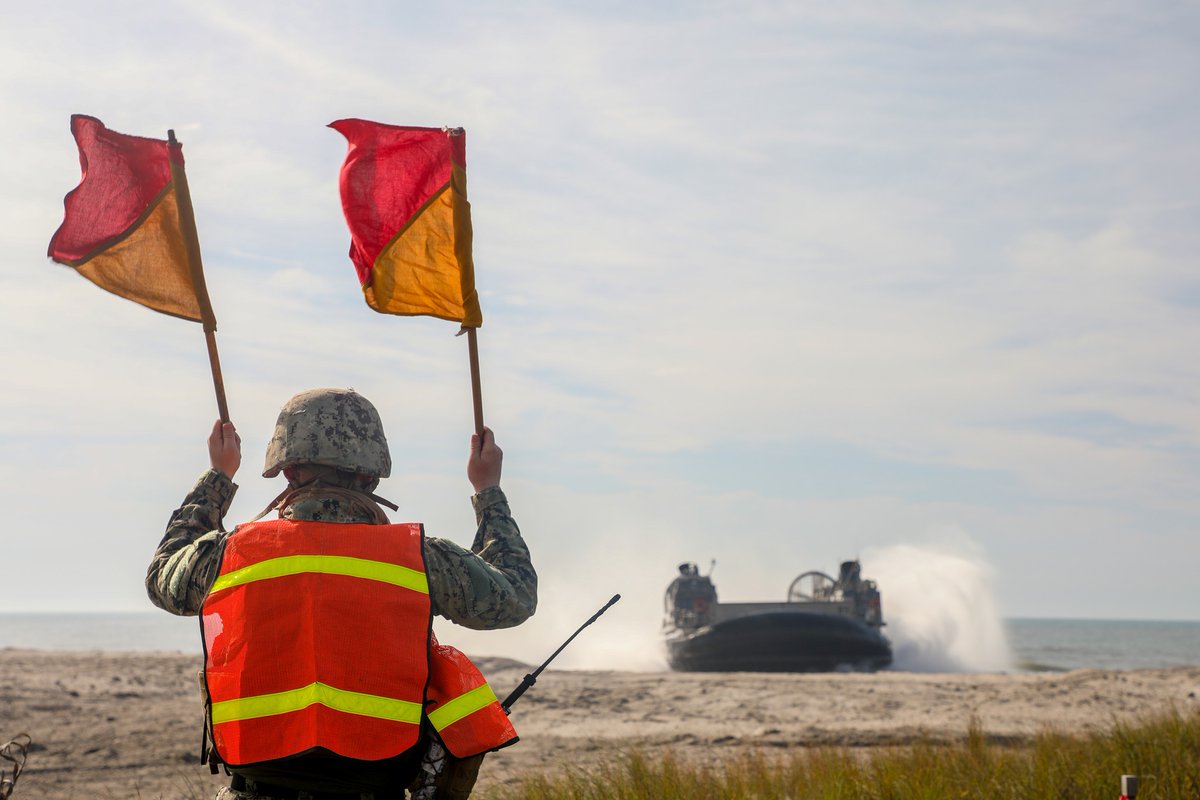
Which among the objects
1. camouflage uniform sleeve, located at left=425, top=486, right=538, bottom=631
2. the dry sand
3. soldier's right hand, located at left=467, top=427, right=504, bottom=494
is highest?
soldier's right hand, located at left=467, top=427, right=504, bottom=494

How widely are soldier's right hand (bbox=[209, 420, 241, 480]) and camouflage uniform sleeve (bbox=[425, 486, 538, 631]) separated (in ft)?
2.13

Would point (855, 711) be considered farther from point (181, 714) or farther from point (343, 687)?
point (343, 687)

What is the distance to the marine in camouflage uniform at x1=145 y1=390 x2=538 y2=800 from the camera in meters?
3.17

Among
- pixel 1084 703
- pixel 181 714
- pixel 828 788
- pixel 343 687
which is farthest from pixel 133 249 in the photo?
pixel 1084 703

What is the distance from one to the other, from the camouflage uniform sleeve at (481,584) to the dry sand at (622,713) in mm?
4197

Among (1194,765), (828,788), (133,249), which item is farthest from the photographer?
(1194,765)

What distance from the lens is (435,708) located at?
10.3 ft

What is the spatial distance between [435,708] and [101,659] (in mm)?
19213

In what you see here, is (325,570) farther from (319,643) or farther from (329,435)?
(329,435)

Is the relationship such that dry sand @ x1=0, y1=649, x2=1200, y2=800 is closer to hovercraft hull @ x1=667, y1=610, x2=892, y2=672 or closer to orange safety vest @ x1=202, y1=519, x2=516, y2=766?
orange safety vest @ x1=202, y1=519, x2=516, y2=766

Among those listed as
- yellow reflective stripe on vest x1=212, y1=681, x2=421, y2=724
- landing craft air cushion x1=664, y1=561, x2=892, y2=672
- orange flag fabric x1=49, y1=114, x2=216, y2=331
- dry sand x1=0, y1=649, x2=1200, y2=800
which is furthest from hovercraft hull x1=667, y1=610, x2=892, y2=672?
yellow reflective stripe on vest x1=212, y1=681, x2=421, y2=724

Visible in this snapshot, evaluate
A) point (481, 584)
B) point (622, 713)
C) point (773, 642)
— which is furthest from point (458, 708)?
point (773, 642)

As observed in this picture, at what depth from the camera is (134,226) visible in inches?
149

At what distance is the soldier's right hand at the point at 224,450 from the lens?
347 cm
